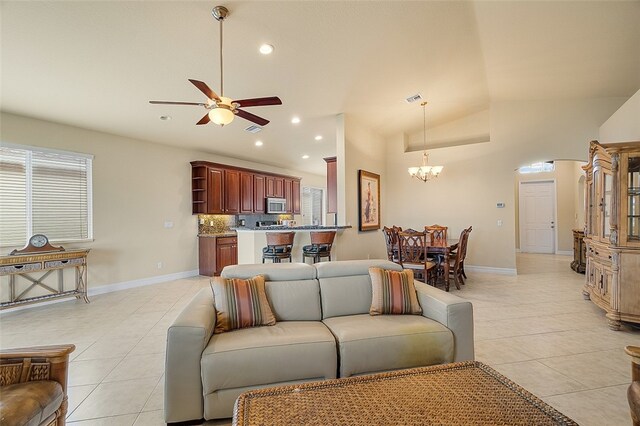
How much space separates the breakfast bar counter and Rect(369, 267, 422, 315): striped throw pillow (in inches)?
91.1

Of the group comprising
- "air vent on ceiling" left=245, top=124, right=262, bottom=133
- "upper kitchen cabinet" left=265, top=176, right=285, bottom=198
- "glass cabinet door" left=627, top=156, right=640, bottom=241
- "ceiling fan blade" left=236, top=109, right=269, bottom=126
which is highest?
"air vent on ceiling" left=245, top=124, right=262, bottom=133

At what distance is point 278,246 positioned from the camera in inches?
181

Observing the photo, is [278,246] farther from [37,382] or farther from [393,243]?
[37,382]

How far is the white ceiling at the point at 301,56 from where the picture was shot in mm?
2695

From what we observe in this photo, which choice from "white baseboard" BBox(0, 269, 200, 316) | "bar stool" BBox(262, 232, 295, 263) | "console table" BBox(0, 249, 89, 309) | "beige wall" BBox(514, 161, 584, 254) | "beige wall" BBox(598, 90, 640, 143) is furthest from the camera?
"beige wall" BBox(514, 161, 584, 254)

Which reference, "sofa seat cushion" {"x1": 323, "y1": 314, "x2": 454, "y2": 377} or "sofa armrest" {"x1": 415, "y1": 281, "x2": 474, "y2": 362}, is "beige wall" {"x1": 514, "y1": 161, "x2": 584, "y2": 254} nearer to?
"sofa armrest" {"x1": 415, "y1": 281, "x2": 474, "y2": 362}

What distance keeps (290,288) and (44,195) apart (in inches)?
177

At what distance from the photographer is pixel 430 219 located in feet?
23.2

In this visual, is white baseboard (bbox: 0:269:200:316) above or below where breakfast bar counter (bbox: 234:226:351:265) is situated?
below

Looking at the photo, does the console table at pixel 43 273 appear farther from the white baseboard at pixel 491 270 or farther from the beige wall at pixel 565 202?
the beige wall at pixel 565 202

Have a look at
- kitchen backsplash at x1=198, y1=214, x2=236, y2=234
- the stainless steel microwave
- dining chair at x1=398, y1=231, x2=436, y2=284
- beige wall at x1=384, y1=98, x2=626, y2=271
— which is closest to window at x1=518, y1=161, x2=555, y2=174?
beige wall at x1=384, y1=98, x2=626, y2=271

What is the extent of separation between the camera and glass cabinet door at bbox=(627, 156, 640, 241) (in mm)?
3248

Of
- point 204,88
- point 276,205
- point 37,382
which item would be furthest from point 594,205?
point 276,205

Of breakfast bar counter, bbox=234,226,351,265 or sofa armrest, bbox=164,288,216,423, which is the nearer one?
sofa armrest, bbox=164,288,216,423
